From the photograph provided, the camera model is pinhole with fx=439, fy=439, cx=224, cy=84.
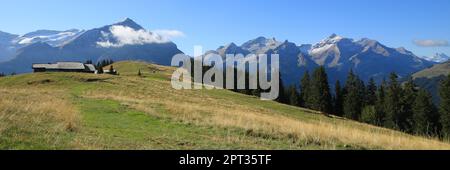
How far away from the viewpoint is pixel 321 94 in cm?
11544

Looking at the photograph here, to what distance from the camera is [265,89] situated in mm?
142500

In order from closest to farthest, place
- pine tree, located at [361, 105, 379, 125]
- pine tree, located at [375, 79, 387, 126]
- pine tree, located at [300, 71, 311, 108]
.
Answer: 1. pine tree, located at [361, 105, 379, 125]
2. pine tree, located at [375, 79, 387, 126]
3. pine tree, located at [300, 71, 311, 108]

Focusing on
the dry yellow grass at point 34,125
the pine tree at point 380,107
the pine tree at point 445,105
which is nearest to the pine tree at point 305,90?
the pine tree at point 380,107

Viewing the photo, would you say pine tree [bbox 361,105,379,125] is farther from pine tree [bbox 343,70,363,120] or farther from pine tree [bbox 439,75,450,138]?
pine tree [bbox 439,75,450,138]

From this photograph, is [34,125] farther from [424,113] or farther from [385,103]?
[385,103]

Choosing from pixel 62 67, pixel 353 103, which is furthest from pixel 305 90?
pixel 62 67

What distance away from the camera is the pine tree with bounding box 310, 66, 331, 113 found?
376 ft

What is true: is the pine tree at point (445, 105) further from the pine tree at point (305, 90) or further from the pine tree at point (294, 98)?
the pine tree at point (294, 98)

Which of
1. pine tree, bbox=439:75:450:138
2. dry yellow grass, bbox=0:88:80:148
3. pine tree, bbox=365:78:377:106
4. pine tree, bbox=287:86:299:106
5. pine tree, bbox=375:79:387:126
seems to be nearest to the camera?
dry yellow grass, bbox=0:88:80:148

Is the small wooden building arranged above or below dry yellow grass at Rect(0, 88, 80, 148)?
above

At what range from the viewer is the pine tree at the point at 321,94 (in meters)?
114

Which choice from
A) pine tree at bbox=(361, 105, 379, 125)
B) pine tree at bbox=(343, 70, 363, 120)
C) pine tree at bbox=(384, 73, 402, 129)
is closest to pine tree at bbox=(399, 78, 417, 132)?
pine tree at bbox=(384, 73, 402, 129)
